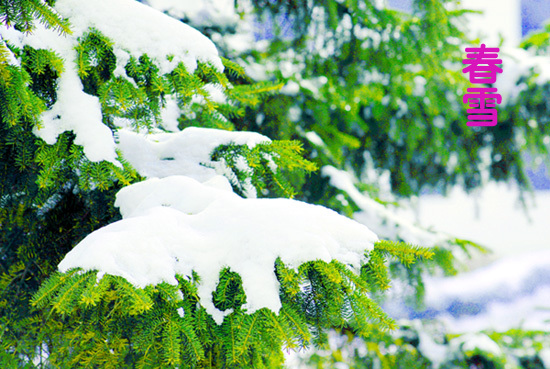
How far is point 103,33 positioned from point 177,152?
0.44m

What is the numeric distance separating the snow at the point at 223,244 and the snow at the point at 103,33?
0.25 m

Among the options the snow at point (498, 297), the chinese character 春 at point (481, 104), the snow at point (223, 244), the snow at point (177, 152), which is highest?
the snow at point (223, 244)

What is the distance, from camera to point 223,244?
3.87ft

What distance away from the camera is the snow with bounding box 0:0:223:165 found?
135cm

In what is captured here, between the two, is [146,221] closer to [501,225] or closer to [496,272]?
[496,272]

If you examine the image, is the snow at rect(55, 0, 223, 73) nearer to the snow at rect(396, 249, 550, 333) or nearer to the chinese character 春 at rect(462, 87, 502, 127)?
the chinese character 春 at rect(462, 87, 502, 127)

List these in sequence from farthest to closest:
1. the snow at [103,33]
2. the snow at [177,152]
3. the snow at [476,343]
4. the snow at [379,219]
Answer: the snow at [476,343]
the snow at [379,219]
the snow at [177,152]
the snow at [103,33]

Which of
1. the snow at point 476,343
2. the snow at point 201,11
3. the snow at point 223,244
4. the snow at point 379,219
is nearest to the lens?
the snow at point 223,244

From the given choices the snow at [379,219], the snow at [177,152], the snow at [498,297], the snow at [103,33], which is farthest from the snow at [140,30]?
the snow at [498,297]

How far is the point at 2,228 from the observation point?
1.65 m

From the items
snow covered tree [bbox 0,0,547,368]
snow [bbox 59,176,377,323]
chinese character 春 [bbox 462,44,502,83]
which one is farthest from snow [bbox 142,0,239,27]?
snow [bbox 59,176,377,323]

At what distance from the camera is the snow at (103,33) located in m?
1.35

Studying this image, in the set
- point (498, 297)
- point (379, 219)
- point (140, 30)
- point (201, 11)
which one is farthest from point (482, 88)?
point (498, 297)

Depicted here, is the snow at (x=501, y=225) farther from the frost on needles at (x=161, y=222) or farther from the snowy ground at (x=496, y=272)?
the frost on needles at (x=161, y=222)
